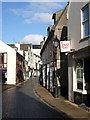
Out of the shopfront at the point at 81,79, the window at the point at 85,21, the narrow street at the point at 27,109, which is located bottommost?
the narrow street at the point at 27,109

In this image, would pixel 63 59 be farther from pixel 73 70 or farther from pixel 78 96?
pixel 78 96

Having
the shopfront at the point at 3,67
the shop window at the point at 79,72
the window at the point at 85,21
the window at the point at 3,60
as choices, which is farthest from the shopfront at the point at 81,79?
the window at the point at 3,60

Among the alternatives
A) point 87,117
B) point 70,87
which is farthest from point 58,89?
point 87,117

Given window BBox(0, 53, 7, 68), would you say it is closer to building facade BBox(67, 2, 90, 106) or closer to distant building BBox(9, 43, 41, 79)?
distant building BBox(9, 43, 41, 79)

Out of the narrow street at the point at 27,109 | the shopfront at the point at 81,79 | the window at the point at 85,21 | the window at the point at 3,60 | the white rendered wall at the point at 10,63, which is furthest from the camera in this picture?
the window at the point at 3,60

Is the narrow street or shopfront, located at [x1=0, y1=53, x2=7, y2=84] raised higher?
shopfront, located at [x1=0, y1=53, x2=7, y2=84]

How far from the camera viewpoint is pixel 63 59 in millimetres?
19172

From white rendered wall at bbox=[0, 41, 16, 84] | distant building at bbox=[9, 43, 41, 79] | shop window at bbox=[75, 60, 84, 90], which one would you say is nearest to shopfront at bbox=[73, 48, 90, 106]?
shop window at bbox=[75, 60, 84, 90]

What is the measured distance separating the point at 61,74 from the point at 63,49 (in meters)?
6.11

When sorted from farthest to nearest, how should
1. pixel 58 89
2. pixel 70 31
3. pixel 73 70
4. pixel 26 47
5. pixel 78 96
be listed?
pixel 26 47 → pixel 58 89 → pixel 70 31 → pixel 73 70 → pixel 78 96

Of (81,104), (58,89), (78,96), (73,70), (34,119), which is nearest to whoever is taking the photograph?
(34,119)

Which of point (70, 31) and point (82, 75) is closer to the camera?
point (82, 75)

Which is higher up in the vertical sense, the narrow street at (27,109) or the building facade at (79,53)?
the building facade at (79,53)

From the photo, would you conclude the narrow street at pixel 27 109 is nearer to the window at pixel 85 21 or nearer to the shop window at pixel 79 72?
the shop window at pixel 79 72
